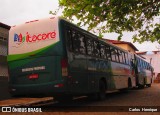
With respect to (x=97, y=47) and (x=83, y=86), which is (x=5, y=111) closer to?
(x=83, y=86)

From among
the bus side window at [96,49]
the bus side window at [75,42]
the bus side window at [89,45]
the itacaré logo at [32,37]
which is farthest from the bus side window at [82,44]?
the itacaré logo at [32,37]

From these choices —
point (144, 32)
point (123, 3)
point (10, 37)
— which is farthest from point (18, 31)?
point (144, 32)

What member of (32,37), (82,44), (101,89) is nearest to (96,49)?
(101,89)

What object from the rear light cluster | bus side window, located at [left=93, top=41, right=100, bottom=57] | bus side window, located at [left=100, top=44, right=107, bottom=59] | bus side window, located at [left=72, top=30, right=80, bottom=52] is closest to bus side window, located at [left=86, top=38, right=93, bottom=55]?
bus side window, located at [left=93, top=41, right=100, bottom=57]

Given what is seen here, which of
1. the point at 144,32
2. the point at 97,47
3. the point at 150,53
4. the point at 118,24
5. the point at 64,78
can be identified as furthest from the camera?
the point at 150,53

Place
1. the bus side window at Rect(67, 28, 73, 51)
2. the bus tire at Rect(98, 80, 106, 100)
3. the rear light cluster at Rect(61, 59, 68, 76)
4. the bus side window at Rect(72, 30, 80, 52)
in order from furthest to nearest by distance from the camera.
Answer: the bus tire at Rect(98, 80, 106, 100)
the bus side window at Rect(72, 30, 80, 52)
the bus side window at Rect(67, 28, 73, 51)
the rear light cluster at Rect(61, 59, 68, 76)

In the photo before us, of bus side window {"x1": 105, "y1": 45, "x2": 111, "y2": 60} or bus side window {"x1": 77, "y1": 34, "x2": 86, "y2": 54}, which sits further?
bus side window {"x1": 105, "y1": 45, "x2": 111, "y2": 60}

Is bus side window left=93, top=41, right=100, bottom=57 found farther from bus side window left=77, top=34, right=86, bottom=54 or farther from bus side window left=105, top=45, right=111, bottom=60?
bus side window left=105, top=45, right=111, bottom=60

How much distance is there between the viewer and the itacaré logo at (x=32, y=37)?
10.6m

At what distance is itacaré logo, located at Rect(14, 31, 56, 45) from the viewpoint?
10638 millimetres

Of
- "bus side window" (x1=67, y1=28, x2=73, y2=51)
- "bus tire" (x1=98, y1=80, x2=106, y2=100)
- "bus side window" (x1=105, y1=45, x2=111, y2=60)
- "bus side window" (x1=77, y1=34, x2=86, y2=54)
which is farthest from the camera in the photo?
"bus side window" (x1=105, y1=45, x2=111, y2=60)

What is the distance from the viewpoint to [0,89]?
677 inches

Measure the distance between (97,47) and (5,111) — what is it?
5759 millimetres

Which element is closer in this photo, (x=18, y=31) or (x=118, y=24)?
(x=18, y=31)
